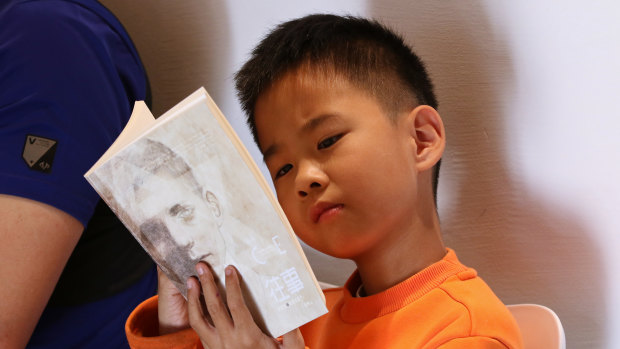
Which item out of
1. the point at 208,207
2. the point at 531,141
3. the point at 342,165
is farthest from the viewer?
the point at 531,141

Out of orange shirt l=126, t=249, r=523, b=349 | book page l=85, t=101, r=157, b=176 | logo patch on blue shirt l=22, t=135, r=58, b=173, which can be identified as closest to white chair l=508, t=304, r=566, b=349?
orange shirt l=126, t=249, r=523, b=349

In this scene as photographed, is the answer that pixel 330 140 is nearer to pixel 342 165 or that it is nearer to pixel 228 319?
pixel 342 165

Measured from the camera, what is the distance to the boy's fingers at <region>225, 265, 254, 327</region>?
0.62 metres

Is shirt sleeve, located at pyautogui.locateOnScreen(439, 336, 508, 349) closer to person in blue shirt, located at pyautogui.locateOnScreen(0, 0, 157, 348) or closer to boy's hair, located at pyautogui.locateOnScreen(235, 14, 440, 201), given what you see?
boy's hair, located at pyautogui.locateOnScreen(235, 14, 440, 201)

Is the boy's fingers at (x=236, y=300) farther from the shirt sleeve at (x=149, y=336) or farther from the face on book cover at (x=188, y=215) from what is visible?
the shirt sleeve at (x=149, y=336)

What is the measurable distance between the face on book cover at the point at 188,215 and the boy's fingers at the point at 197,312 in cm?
6

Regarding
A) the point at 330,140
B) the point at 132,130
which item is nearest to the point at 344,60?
the point at 330,140

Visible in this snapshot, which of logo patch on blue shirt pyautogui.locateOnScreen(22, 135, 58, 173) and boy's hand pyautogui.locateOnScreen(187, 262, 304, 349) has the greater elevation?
logo patch on blue shirt pyautogui.locateOnScreen(22, 135, 58, 173)

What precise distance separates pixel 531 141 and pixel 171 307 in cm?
70

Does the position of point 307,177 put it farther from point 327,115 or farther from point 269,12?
point 269,12

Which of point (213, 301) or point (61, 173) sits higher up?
point (61, 173)

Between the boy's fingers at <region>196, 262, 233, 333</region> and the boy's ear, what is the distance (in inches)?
13.6

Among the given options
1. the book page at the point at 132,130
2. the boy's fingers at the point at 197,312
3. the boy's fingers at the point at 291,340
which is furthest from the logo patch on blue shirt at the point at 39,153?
the boy's fingers at the point at 291,340

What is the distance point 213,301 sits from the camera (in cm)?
64
